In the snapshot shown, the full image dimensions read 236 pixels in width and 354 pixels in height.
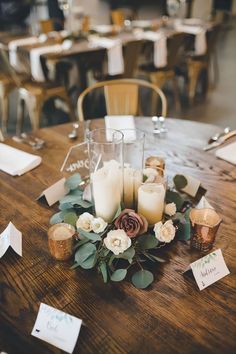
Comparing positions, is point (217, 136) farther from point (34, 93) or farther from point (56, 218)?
point (34, 93)

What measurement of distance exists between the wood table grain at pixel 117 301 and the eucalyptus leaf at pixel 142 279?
2 centimetres

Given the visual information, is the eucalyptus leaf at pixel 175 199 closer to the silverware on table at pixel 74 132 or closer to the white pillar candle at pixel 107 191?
the white pillar candle at pixel 107 191

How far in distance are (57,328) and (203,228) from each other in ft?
1.39

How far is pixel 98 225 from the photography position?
850mm

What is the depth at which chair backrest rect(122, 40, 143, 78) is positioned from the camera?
132 inches

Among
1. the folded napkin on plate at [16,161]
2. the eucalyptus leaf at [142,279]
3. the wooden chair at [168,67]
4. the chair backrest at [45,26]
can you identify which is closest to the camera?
the eucalyptus leaf at [142,279]

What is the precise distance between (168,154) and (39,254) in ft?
2.39

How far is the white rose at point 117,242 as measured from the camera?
0.80 metres

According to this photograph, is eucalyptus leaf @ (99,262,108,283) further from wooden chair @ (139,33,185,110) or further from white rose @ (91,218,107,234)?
wooden chair @ (139,33,185,110)

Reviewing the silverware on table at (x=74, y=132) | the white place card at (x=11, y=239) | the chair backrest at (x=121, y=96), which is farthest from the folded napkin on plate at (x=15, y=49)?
the white place card at (x=11, y=239)

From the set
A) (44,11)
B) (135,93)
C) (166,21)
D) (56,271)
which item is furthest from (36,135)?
(44,11)

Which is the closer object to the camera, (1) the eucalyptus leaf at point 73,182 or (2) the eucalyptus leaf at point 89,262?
(2) the eucalyptus leaf at point 89,262

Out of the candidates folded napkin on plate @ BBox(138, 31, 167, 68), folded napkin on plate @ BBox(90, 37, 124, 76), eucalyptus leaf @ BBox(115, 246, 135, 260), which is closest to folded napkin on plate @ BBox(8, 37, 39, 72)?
folded napkin on plate @ BBox(90, 37, 124, 76)

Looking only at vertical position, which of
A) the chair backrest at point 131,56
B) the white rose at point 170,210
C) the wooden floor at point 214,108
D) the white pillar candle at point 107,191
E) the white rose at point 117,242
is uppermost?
the white pillar candle at point 107,191
